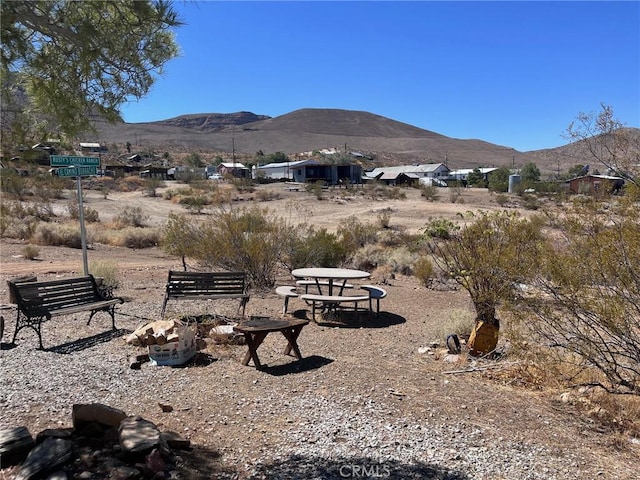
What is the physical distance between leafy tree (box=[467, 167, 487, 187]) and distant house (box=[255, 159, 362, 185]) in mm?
14571

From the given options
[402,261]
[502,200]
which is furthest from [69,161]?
[502,200]

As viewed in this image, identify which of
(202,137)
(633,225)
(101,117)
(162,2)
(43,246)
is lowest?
(43,246)

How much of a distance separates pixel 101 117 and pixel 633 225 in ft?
15.0

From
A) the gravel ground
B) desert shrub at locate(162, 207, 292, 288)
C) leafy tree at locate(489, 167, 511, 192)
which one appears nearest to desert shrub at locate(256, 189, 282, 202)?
leafy tree at locate(489, 167, 511, 192)

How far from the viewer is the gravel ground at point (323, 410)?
3.79 meters

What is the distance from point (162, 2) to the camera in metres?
3.39

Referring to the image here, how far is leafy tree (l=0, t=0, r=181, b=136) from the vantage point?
3406mm

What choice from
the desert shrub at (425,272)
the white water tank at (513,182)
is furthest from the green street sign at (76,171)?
the white water tank at (513,182)

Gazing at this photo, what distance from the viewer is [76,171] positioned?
8281mm

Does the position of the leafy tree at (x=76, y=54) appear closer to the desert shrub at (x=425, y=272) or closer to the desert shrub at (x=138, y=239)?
the desert shrub at (x=425, y=272)

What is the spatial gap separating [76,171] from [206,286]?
2610 millimetres

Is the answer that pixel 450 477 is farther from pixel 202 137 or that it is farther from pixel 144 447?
pixel 202 137

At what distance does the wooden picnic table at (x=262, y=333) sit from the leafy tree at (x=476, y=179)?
6160 centimetres

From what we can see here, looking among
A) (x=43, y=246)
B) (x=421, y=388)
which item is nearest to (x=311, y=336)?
(x=421, y=388)
